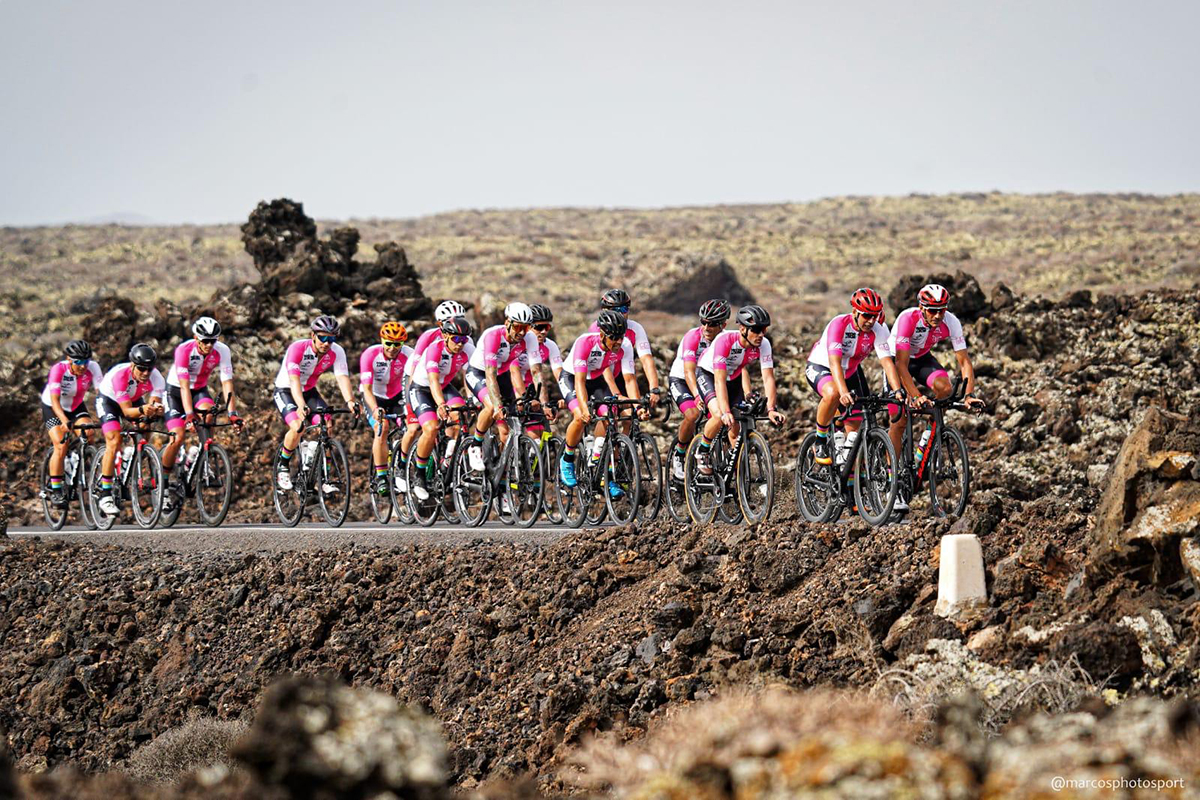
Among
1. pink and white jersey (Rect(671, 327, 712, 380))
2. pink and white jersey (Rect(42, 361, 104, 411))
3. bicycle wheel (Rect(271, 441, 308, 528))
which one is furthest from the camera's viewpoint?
pink and white jersey (Rect(42, 361, 104, 411))

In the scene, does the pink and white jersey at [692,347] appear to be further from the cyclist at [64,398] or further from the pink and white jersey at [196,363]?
the cyclist at [64,398]

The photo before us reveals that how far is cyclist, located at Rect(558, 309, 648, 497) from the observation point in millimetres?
12898

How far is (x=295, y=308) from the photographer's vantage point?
2589 centimetres

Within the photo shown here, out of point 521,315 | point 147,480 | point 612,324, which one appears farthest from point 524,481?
point 147,480

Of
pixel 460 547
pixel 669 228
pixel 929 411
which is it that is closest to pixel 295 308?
pixel 460 547

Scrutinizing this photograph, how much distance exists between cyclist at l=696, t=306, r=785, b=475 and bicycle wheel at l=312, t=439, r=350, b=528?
207 inches

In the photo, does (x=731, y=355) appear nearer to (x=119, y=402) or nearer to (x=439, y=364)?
(x=439, y=364)

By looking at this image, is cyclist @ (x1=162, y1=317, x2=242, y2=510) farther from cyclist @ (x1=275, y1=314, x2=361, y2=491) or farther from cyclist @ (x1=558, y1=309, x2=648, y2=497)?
cyclist @ (x1=558, y1=309, x2=648, y2=497)

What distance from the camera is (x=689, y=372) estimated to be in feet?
41.2

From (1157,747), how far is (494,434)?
10.8 metres

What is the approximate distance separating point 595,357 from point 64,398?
8.70 m

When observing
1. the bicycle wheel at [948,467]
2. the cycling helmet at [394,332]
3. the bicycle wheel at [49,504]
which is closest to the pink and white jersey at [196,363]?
the cycling helmet at [394,332]

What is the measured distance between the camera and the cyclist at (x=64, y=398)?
697 inches

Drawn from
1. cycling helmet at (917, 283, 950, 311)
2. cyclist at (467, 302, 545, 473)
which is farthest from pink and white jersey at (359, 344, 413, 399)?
cycling helmet at (917, 283, 950, 311)
